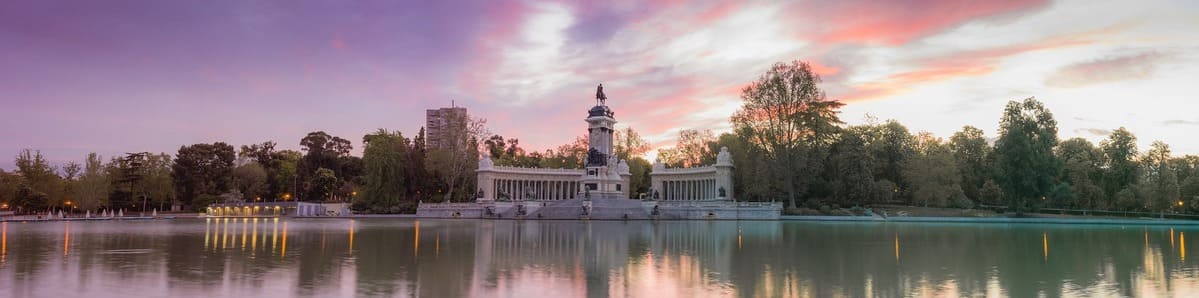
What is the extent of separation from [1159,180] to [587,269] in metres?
64.2

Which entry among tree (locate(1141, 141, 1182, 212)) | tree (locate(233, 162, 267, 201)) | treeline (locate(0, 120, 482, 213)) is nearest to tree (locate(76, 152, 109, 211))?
treeline (locate(0, 120, 482, 213))

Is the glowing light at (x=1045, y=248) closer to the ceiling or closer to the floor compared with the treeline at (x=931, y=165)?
closer to the floor

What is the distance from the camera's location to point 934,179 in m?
63.1

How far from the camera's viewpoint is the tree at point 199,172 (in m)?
83.8

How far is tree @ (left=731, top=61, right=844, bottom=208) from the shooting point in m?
62.2

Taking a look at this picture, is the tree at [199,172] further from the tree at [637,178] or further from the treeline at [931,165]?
the treeline at [931,165]

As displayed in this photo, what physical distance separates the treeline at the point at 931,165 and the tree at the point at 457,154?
87.2 feet

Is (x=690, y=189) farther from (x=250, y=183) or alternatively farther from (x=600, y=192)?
(x=250, y=183)

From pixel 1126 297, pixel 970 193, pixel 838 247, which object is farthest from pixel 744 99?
pixel 1126 297

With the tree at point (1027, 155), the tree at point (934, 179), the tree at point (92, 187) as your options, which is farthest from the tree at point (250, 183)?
the tree at point (1027, 155)

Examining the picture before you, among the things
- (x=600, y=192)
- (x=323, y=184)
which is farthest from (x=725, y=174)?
(x=323, y=184)

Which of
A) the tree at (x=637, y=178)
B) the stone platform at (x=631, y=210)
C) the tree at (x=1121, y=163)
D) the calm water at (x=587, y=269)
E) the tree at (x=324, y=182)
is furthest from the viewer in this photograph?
the tree at (x=324, y=182)

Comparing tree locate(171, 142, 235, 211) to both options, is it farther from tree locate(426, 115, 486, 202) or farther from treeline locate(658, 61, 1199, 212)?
treeline locate(658, 61, 1199, 212)

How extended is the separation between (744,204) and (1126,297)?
46.7 metres
